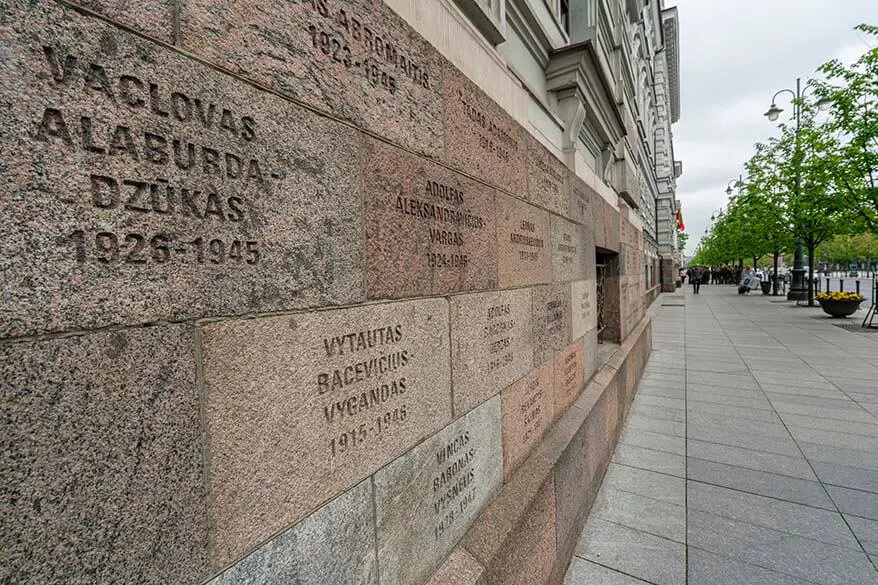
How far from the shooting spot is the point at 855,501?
3.71 m

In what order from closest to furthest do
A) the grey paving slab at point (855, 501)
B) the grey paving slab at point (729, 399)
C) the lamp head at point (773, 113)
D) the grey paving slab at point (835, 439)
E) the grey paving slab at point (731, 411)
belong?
the grey paving slab at point (855, 501)
the grey paving slab at point (835, 439)
the grey paving slab at point (731, 411)
the grey paving slab at point (729, 399)
the lamp head at point (773, 113)

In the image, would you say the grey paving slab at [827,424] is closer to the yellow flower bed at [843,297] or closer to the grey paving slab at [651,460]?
the grey paving slab at [651,460]

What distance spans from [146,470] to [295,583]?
65 cm

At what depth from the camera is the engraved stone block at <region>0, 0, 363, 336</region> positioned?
0.82 metres

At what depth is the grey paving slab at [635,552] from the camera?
296cm

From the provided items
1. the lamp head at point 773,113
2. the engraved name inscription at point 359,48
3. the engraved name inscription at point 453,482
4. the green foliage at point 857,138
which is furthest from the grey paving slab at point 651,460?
the lamp head at point 773,113

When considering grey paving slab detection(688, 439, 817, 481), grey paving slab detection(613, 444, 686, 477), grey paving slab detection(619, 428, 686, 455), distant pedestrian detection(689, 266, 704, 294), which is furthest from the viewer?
distant pedestrian detection(689, 266, 704, 294)

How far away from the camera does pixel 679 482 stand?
4.18 m

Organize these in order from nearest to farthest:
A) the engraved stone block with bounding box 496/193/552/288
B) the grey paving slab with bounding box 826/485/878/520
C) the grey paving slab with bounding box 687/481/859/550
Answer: the engraved stone block with bounding box 496/193/552/288, the grey paving slab with bounding box 687/481/859/550, the grey paving slab with bounding box 826/485/878/520

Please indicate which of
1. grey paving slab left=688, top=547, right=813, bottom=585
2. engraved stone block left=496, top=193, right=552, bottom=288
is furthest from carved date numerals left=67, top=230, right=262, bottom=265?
grey paving slab left=688, top=547, right=813, bottom=585

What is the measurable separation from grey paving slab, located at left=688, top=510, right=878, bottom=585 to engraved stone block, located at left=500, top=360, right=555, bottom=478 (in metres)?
1.51

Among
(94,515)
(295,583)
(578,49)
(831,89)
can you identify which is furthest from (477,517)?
(831,89)

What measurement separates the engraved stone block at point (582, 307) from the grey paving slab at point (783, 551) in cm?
195

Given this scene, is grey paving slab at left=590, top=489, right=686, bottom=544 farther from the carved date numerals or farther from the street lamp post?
the street lamp post
